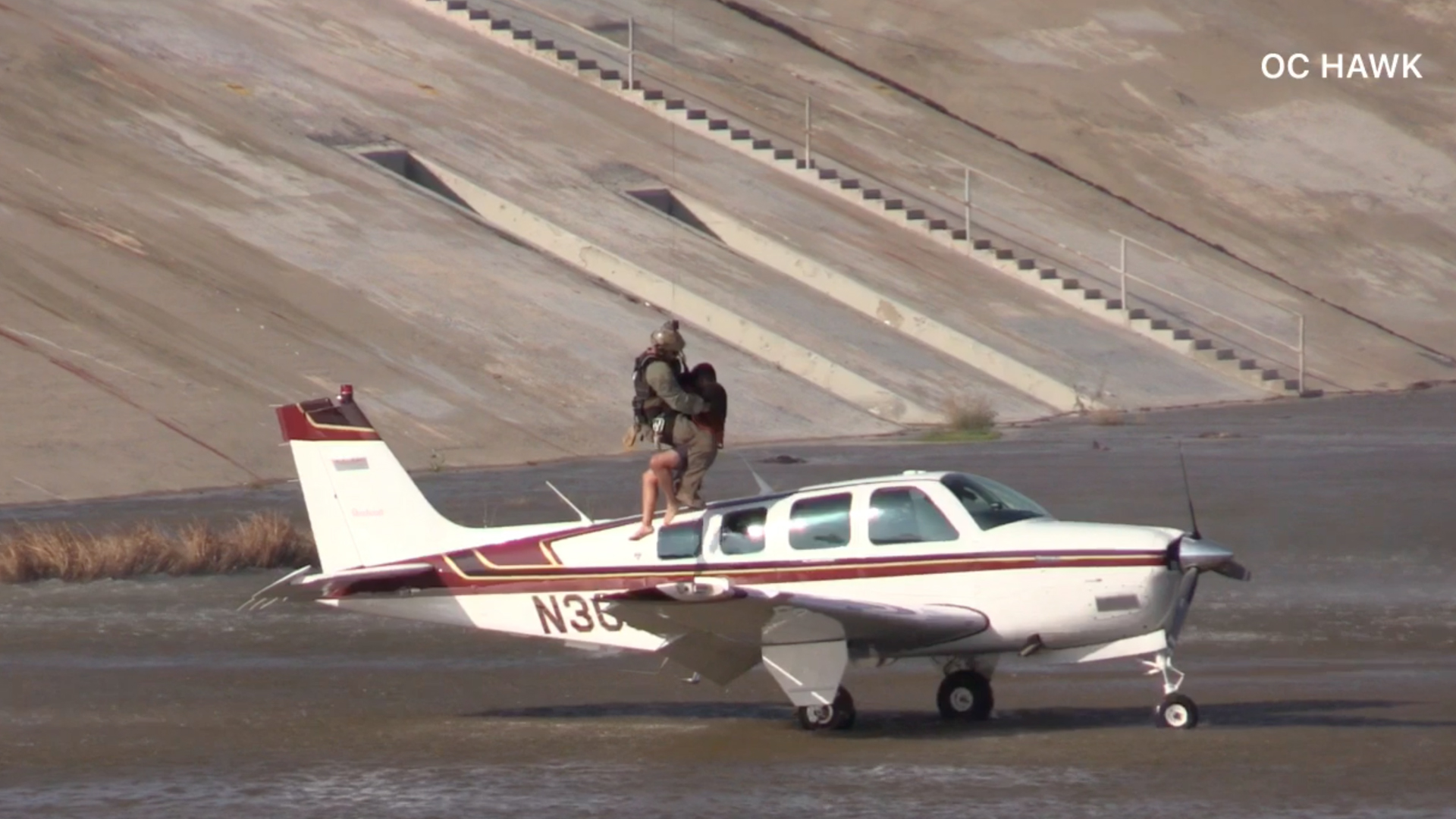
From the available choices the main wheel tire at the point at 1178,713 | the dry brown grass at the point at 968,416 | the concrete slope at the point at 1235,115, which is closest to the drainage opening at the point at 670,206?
the dry brown grass at the point at 968,416

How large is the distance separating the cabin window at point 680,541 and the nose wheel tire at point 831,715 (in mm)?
1220

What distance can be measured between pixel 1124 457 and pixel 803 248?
11853 millimetres

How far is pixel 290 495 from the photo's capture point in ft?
90.1

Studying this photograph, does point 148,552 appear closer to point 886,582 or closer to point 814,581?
point 814,581

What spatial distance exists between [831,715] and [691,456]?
2273mm

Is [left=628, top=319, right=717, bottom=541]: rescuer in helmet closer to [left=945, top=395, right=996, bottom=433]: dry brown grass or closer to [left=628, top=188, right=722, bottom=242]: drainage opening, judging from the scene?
[left=945, top=395, right=996, bottom=433]: dry brown grass

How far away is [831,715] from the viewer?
1425 cm

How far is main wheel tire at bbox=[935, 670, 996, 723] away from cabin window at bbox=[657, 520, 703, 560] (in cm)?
189

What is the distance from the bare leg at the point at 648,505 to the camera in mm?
14594

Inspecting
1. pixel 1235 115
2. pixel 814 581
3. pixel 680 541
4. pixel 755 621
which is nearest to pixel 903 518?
pixel 814 581

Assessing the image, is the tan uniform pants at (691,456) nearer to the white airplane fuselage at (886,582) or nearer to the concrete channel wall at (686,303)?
the white airplane fuselage at (886,582)

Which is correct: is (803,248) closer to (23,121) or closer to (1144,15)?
(23,121)

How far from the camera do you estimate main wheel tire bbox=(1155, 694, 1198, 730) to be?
544 inches

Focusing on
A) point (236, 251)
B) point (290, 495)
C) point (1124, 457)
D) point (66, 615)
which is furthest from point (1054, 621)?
point (236, 251)
